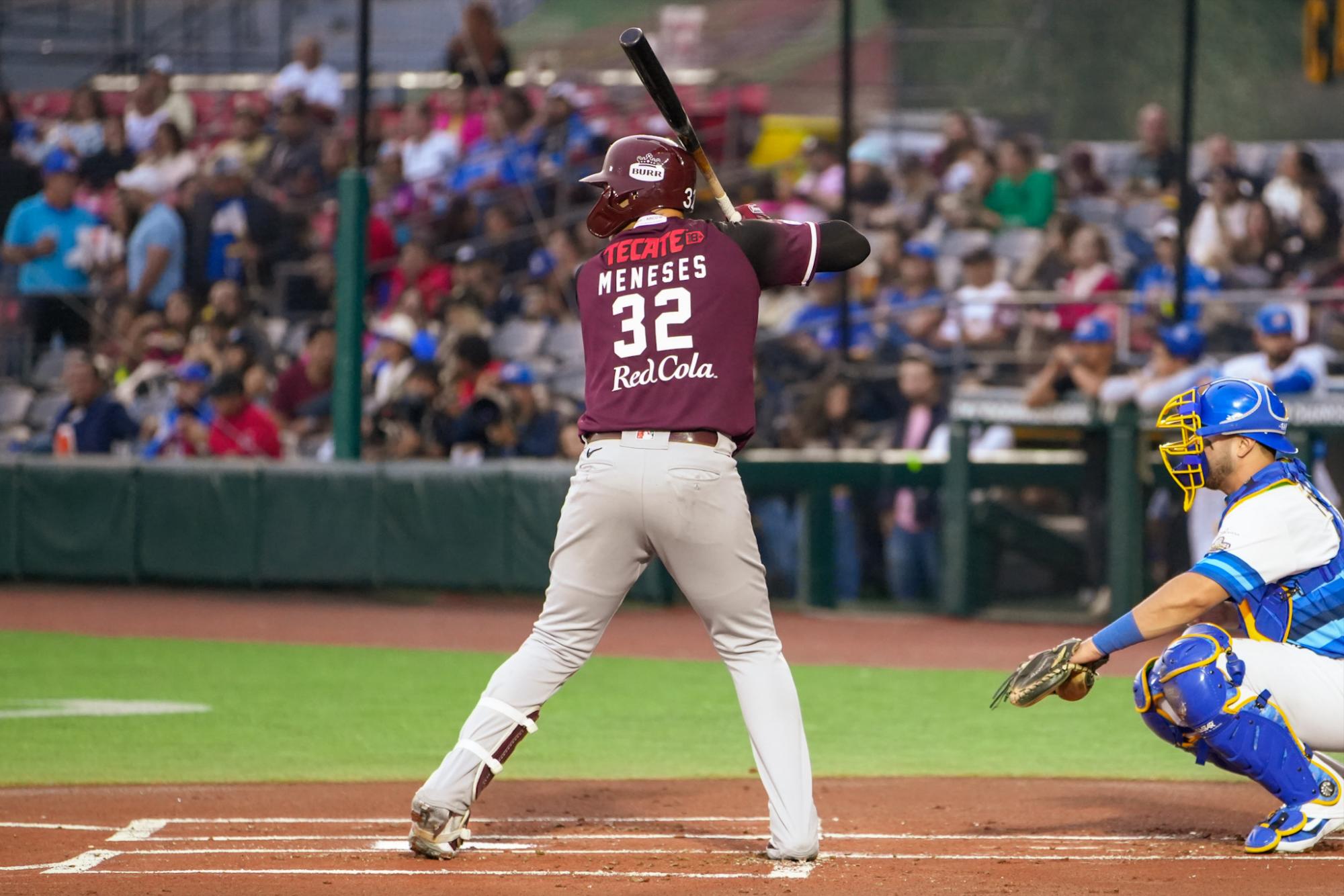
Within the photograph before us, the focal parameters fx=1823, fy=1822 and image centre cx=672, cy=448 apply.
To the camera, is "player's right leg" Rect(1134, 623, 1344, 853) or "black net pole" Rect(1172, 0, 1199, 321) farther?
"black net pole" Rect(1172, 0, 1199, 321)

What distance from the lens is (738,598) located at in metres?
4.67

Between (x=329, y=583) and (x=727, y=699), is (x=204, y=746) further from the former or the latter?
(x=329, y=583)

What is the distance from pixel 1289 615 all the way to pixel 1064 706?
134 inches

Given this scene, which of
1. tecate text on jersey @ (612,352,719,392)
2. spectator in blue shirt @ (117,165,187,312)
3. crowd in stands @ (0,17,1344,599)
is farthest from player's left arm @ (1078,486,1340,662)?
spectator in blue shirt @ (117,165,187,312)

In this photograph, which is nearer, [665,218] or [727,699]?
[665,218]

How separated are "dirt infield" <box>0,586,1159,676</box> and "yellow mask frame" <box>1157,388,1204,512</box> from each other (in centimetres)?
435

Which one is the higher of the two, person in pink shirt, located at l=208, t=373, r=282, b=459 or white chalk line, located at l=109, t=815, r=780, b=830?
person in pink shirt, located at l=208, t=373, r=282, b=459

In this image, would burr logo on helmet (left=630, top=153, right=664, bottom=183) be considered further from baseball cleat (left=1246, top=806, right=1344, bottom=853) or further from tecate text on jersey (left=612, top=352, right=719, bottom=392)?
baseball cleat (left=1246, top=806, right=1344, bottom=853)

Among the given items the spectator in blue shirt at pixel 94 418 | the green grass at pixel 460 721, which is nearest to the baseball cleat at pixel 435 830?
the green grass at pixel 460 721

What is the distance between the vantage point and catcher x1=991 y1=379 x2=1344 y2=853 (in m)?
4.65

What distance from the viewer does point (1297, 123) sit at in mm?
18188

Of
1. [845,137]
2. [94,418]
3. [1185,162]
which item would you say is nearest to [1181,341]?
[1185,162]

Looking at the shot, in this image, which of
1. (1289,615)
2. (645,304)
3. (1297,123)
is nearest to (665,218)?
(645,304)

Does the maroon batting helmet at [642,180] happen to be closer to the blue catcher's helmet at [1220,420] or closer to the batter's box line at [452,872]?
the blue catcher's helmet at [1220,420]
